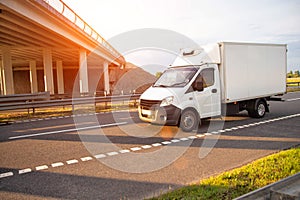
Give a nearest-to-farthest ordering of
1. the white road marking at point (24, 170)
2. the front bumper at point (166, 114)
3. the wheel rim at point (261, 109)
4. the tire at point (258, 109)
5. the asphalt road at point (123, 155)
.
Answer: the asphalt road at point (123, 155) < the white road marking at point (24, 170) < the front bumper at point (166, 114) < the tire at point (258, 109) < the wheel rim at point (261, 109)

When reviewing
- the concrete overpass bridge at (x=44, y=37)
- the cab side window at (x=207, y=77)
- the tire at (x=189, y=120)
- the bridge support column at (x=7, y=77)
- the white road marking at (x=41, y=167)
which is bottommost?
the white road marking at (x=41, y=167)

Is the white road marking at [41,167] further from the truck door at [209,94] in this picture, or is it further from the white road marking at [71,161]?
the truck door at [209,94]

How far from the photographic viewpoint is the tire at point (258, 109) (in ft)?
30.9

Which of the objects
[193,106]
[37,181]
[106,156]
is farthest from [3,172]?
[193,106]

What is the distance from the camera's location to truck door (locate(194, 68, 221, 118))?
7719mm

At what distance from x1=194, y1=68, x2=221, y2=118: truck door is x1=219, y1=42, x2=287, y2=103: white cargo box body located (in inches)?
13.1

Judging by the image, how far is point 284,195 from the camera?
8.21 feet

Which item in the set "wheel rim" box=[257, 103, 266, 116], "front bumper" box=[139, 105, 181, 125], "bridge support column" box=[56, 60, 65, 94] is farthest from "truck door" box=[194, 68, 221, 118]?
"bridge support column" box=[56, 60, 65, 94]

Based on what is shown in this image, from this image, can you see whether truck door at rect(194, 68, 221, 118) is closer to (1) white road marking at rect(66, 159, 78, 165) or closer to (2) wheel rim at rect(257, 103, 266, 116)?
(2) wheel rim at rect(257, 103, 266, 116)

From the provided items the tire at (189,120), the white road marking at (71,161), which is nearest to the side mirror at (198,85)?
the tire at (189,120)

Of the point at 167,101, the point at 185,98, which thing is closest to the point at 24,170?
the point at 167,101

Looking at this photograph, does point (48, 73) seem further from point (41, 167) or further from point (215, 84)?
point (41, 167)

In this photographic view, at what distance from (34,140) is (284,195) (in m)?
6.83

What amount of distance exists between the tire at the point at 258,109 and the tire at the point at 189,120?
125 inches
